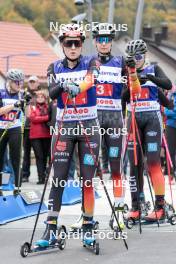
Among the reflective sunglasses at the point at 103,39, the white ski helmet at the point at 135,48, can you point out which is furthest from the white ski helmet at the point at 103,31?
the white ski helmet at the point at 135,48

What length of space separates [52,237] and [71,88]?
1.47m

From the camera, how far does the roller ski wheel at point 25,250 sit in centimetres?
701

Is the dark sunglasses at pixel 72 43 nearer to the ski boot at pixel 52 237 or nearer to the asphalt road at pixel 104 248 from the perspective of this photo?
the ski boot at pixel 52 237

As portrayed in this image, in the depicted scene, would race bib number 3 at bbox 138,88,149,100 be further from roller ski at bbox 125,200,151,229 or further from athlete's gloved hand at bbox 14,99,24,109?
athlete's gloved hand at bbox 14,99,24,109

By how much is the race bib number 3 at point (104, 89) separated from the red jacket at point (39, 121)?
22.2 ft

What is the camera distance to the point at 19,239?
8.14 metres

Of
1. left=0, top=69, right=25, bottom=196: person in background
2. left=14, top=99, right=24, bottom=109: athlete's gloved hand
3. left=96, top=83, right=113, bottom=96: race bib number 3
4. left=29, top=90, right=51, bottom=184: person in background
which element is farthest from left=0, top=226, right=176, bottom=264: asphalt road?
left=29, top=90, right=51, bottom=184: person in background

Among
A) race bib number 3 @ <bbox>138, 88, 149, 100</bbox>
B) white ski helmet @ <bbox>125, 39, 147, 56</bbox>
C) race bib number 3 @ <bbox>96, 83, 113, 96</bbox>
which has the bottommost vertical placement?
race bib number 3 @ <bbox>138, 88, 149, 100</bbox>

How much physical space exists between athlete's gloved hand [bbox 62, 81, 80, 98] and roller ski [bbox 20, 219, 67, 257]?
Result: 1.30 metres

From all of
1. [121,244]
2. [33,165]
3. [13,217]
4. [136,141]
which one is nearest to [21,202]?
[13,217]

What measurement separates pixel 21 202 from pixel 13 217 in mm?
426

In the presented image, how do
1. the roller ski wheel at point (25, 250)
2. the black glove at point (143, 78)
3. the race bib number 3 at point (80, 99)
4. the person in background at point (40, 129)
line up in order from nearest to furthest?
the roller ski wheel at point (25, 250) → the race bib number 3 at point (80, 99) → the black glove at point (143, 78) → the person in background at point (40, 129)

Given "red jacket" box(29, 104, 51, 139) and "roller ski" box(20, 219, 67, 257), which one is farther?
"red jacket" box(29, 104, 51, 139)

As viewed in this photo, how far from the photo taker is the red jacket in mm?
15414
